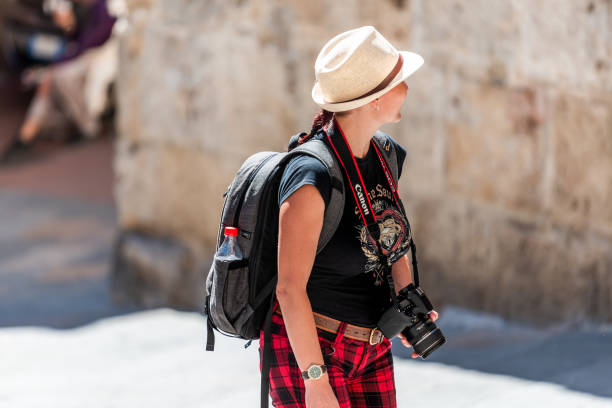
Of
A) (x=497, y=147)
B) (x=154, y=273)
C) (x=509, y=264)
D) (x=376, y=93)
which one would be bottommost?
(x=154, y=273)

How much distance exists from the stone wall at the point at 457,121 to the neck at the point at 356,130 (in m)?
2.27

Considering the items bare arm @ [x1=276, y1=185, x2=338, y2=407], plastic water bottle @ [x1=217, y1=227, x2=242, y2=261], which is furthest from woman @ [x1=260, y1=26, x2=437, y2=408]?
plastic water bottle @ [x1=217, y1=227, x2=242, y2=261]

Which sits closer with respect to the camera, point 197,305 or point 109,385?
point 109,385

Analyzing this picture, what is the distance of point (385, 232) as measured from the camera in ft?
7.75

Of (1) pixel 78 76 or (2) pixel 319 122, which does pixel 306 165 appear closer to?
(2) pixel 319 122

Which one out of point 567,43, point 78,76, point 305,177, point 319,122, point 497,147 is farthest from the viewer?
point 78,76

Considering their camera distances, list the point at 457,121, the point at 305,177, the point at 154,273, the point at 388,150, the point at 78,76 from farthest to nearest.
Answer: the point at 78,76
the point at 154,273
the point at 457,121
the point at 388,150
the point at 305,177

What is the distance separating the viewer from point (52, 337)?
519 centimetres

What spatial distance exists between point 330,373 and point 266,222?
0.41 metres

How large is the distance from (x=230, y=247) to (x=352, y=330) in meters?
0.37

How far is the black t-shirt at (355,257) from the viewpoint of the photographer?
2320 mm

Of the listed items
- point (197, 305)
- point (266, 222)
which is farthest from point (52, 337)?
point (266, 222)

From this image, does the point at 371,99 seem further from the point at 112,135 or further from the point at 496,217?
the point at 112,135

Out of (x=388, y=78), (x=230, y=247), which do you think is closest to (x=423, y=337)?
(x=230, y=247)
